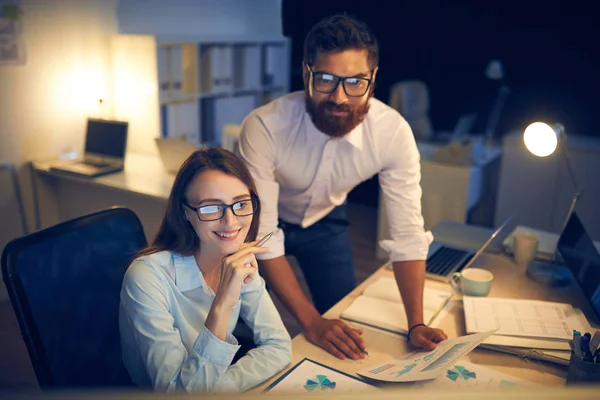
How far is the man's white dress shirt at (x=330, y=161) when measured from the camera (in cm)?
166

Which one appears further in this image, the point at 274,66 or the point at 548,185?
the point at 274,66

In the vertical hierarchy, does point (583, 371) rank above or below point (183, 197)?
below

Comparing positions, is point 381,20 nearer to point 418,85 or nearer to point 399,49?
point 399,49

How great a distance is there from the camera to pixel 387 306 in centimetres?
157

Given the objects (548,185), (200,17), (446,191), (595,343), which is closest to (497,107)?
(548,185)

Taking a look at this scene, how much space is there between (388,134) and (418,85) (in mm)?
3457

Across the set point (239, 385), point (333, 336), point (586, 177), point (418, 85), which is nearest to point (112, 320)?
point (239, 385)

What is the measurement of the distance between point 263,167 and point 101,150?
6.91 feet

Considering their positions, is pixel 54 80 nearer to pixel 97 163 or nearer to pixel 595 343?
pixel 97 163

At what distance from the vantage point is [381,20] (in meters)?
5.21

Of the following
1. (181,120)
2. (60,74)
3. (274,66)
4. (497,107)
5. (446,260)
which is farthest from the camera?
(497,107)

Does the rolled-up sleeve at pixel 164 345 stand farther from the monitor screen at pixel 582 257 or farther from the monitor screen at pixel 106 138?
the monitor screen at pixel 106 138

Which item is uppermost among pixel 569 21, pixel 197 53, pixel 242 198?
pixel 569 21

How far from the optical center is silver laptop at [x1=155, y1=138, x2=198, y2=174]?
298 cm
